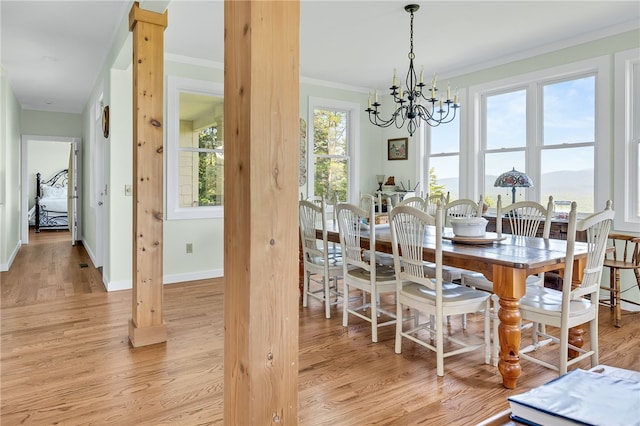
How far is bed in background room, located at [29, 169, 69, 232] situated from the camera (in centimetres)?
972

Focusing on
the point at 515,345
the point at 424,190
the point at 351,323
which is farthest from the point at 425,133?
the point at 515,345

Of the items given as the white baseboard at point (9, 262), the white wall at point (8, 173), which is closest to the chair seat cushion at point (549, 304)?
the white wall at point (8, 173)

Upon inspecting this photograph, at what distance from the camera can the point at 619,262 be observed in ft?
11.6

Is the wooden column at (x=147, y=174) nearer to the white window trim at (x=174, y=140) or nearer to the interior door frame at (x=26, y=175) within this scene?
the white window trim at (x=174, y=140)

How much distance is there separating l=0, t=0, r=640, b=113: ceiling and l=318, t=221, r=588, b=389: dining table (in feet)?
6.68

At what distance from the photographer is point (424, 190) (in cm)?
575

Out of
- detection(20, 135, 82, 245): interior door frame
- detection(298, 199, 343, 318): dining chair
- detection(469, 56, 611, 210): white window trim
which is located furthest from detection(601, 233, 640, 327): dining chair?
detection(20, 135, 82, 245): interior door frame

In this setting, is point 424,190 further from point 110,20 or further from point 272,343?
point 272,343

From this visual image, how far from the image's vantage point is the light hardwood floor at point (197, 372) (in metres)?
1.99

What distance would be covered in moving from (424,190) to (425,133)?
0.81 meters

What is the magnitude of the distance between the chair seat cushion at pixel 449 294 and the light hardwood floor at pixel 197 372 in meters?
0.43

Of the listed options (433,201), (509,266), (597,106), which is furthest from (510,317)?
(597,106)

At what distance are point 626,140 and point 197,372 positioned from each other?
4.15 m

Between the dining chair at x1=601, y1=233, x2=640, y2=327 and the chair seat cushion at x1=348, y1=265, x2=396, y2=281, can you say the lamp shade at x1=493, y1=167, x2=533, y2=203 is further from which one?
the chair seat cushion at x1=348, y1=265, x2=396, y2=281
